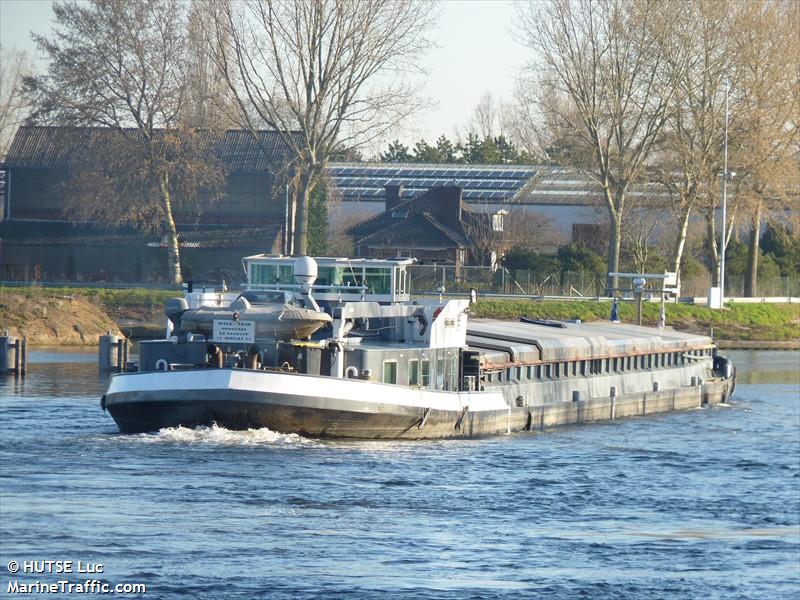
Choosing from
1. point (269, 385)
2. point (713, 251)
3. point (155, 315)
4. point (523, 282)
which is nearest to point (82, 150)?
point (155, 315)

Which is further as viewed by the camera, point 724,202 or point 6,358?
point 724,202

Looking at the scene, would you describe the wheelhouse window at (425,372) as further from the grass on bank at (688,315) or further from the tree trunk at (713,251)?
the tree trunk at (713,251)

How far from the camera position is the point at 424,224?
105 meters

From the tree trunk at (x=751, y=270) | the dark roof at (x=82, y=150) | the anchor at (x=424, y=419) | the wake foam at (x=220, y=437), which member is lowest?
the wake foam at (x=220, y=437)

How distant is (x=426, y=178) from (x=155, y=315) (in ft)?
170

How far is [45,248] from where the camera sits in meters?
93.2

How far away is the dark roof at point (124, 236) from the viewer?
3644 inches

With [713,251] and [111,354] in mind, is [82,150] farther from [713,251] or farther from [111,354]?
[111,354]

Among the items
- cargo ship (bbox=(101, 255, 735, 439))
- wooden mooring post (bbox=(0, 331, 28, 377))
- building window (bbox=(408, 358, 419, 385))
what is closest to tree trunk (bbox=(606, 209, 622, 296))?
cargo ship (bbox=(101, 255, 735, 439))

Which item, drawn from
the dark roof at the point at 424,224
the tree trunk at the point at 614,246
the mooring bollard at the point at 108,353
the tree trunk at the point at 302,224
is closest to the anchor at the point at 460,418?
the mooring bollard at the point at 108,353

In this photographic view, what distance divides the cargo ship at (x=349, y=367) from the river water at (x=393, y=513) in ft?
2.71

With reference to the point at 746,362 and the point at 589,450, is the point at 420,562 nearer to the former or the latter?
the point at 589,450

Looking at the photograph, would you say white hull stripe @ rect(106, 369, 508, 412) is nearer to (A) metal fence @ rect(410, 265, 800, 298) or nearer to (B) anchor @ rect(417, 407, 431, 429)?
(B) anchor @ rect(417, 407, 431, 429)

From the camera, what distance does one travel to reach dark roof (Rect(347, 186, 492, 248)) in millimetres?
103125
